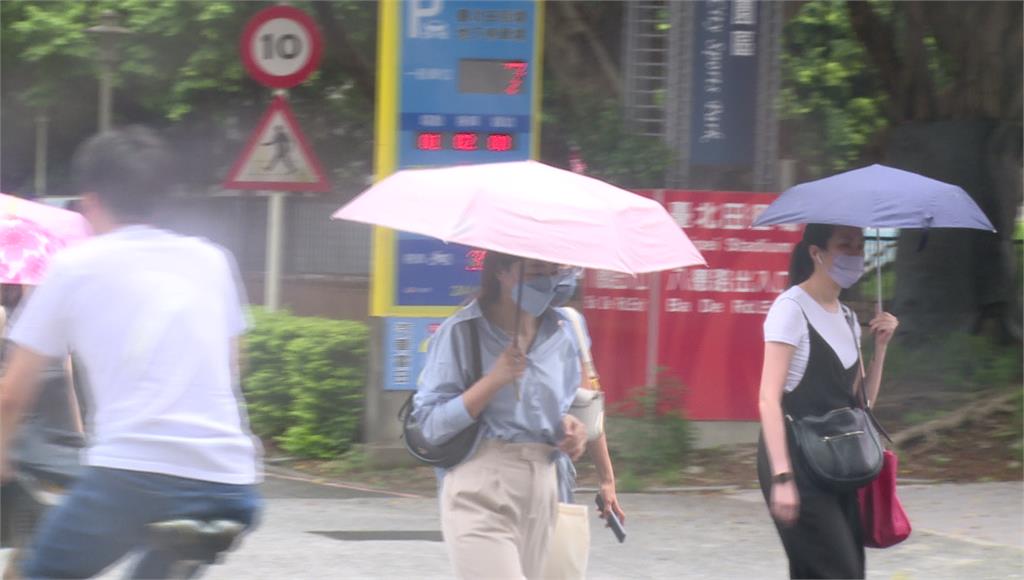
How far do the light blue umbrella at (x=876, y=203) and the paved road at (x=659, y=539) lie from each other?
98.3 inches

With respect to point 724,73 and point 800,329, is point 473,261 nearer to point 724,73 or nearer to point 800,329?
point 724,73

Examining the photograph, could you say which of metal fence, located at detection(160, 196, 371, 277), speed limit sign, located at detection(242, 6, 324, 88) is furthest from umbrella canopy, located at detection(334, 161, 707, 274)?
metal fence, located at detection(160, 196, 371, 277)

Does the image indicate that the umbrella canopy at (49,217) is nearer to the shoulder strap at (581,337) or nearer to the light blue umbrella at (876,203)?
the shoulder strap at (581,337)

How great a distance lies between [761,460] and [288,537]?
3547 mm

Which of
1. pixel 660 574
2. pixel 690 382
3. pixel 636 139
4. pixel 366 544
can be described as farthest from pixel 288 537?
pixel 636 139

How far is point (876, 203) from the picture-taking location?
4773 mm

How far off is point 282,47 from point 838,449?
6.07 m

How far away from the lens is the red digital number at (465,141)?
30.6 ft

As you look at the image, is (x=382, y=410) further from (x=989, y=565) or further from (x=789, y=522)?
(x=789, y=522)

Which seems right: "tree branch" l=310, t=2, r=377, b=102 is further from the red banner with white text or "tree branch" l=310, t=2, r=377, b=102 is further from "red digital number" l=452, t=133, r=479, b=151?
the red banner with white text

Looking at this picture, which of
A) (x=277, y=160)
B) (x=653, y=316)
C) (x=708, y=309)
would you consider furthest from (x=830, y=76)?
(x=277, y=160)

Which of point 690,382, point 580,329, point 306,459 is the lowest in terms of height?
point 306,459

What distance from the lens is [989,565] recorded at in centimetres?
708

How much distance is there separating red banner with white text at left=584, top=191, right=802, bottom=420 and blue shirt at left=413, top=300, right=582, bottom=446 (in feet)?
18.5
